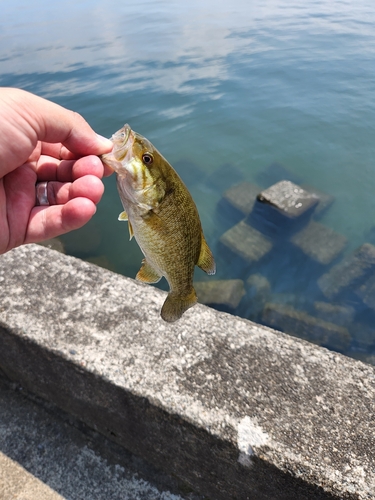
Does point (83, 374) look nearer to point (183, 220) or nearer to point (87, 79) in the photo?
point (183, 220)

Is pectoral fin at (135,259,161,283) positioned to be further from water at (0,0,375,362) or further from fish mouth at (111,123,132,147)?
water at (0,0,375,362)

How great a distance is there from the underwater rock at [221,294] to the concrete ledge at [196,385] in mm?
2981

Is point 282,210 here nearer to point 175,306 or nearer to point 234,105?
point 175,306

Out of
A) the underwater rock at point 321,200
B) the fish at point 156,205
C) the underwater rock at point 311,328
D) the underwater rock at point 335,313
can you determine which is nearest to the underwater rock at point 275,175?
the underwater rock at point 321,200

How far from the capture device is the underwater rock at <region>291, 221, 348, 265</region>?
23.4ft

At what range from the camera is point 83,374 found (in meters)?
2.57

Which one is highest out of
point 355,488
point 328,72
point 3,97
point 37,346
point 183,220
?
point 3,97

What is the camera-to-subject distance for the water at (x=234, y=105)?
303 inches

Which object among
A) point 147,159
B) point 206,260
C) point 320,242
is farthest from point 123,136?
point 320,242

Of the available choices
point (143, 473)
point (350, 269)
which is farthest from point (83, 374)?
point (350, 269)

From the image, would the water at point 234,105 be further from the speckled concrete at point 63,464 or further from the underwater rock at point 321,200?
the speckled concrete at point 63,464

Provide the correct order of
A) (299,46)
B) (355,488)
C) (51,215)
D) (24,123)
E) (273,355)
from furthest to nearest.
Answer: (299,46), (273,355), (51,215), (24,123), (355,488)

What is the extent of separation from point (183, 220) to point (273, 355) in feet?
4.35

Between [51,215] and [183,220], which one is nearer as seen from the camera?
[183,220]
